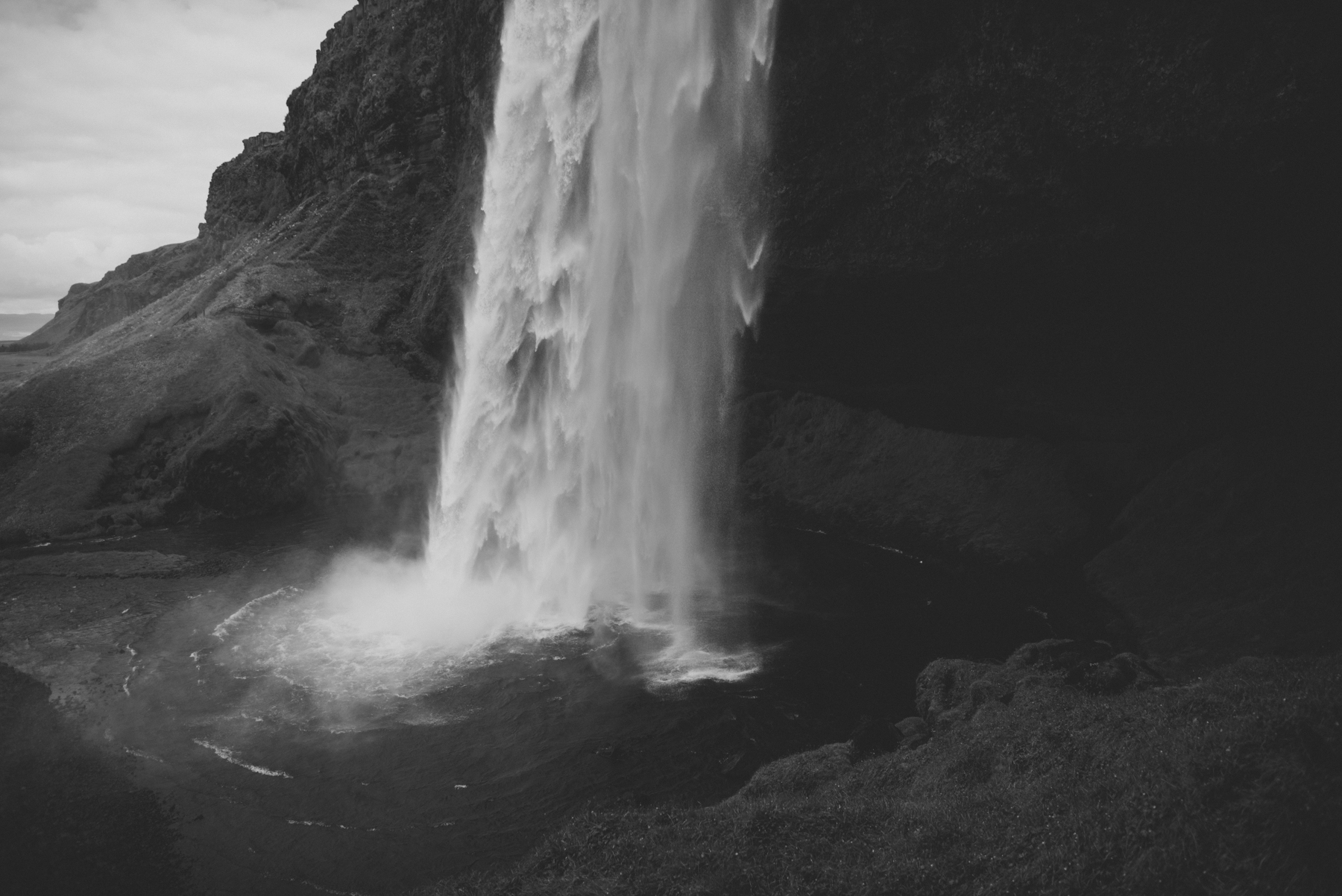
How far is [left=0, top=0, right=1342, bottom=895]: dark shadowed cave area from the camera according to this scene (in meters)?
10.5

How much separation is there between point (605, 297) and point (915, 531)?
580 inches

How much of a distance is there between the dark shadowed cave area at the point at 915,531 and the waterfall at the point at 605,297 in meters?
1.93

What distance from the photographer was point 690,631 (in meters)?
23.4

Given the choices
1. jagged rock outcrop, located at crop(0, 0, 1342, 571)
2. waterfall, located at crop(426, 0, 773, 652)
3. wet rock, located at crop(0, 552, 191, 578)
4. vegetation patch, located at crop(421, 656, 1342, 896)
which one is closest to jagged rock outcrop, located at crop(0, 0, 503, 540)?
jagged rock outcrop, located at crop(0, 0, 1342, 571)

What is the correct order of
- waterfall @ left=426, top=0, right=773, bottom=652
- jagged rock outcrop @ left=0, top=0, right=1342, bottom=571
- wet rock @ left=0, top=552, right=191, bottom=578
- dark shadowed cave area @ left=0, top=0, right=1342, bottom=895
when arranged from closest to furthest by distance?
dark shadowed cave area @ left=0, top=0, right=1342, bottom=895, jagged rock outcrop @ left=0, top=0, right=1342, bottom=571, waterfall @ left=426, top=0, right=773, bottom=652, wet rock @ left=0, top=552, right=191, bottom=578

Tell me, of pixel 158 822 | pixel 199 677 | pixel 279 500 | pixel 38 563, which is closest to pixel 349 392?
Answer: pixel 279 500

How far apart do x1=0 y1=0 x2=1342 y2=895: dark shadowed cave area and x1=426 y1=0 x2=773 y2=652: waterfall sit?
6.32ft

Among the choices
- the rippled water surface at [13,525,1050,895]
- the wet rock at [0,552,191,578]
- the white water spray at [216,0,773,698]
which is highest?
the white water spray at [216,0,773,698]

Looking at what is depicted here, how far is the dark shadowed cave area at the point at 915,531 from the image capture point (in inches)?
414

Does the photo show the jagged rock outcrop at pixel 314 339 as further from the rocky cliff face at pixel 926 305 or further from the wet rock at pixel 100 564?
the wet rock at pixel 100 564

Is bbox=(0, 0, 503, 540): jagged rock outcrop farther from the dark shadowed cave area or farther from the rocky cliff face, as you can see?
the dark shadowed cave area

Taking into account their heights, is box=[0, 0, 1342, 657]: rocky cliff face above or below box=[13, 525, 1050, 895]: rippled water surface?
above

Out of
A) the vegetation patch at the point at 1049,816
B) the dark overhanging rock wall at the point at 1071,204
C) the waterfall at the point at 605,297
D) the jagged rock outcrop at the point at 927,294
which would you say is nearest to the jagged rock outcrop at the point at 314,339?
the jagged rock outcrop at the point at 927,294

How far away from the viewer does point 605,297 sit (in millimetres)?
29266
